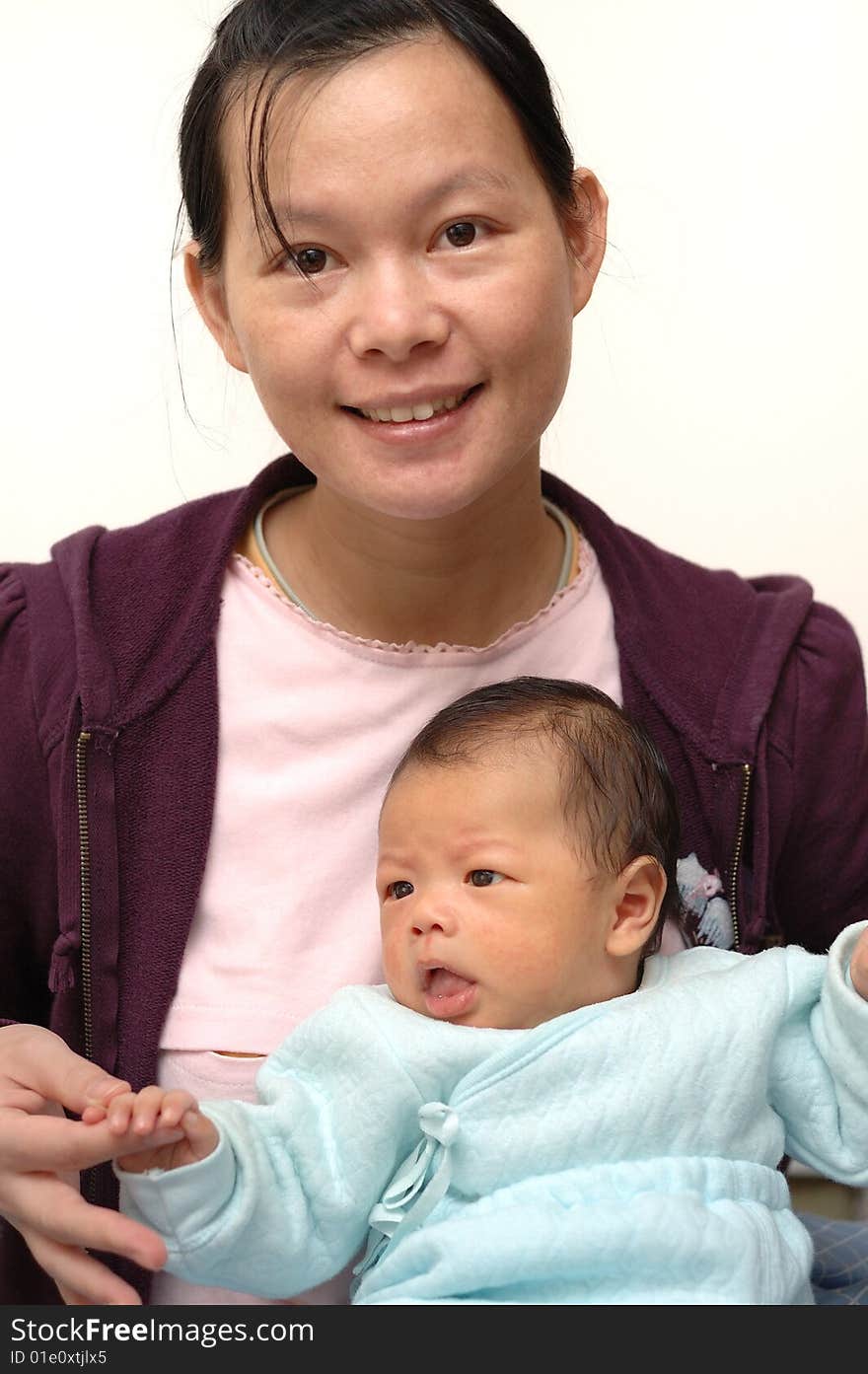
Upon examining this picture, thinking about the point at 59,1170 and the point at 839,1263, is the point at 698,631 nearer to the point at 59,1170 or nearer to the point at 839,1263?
the point at 839,1263

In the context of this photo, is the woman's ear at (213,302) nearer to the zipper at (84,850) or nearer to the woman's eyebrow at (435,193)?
the woman's eyebrow at (435,193)

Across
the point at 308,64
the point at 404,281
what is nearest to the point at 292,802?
the point at 404,281

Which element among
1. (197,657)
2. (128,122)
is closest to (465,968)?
(197,657)

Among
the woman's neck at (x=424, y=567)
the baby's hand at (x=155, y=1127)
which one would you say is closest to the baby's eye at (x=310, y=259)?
the woman's neck at (x=424, y=567)

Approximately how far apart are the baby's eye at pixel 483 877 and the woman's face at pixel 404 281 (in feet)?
0.99

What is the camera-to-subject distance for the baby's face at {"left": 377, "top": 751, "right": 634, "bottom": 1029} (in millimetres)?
1405

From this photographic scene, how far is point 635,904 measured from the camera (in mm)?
1486

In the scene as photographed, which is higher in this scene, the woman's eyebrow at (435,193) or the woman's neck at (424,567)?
the woman's eyebrow at (435,193)

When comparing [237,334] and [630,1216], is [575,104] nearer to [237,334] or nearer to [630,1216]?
[237,334]

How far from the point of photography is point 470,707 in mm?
1522

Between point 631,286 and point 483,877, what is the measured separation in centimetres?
127

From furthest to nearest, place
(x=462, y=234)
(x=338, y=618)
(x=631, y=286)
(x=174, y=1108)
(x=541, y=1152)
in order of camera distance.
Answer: (x=631, y=286)
(x=338, y=618)
(x=462, y=234)
(x=541, y=1152)
(x=174, y=1108)

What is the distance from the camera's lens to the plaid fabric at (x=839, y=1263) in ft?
5.18

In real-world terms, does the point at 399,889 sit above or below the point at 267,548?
below
